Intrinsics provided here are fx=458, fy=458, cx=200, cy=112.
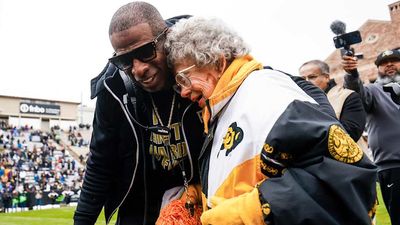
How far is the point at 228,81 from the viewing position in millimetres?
1860

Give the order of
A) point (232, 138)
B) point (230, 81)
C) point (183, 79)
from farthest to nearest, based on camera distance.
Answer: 1. point (183, 79)
2. point (230, 81)
3. point (232, 138)

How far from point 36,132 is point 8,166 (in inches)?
553

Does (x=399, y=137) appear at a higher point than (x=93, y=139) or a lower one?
lower

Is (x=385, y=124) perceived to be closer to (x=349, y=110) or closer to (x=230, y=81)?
(x=349, y=110)

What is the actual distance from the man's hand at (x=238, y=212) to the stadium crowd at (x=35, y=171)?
971 inches

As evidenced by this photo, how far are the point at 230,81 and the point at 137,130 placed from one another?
3.18 ft

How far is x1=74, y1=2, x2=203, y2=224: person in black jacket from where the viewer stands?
92.2 inches

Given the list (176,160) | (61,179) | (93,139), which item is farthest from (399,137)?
(61,179)

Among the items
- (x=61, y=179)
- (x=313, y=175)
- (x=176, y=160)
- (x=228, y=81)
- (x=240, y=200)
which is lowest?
(x=61, y=179)

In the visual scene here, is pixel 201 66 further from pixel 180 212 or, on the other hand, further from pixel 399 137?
pixel 399 137

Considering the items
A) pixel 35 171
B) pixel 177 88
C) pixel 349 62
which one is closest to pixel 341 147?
pixel 177 88

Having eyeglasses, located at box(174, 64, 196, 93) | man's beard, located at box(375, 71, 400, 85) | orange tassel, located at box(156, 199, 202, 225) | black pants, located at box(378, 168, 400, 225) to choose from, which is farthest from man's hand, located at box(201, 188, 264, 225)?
man's beard, located at box(375, 71, 400, 85)

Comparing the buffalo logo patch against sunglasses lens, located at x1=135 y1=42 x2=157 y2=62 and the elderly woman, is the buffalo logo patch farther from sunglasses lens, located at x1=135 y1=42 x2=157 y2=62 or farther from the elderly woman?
sunglasses lens, located at x1=135 y1=42 x2=157 y2=62

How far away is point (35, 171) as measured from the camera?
1475 inches
